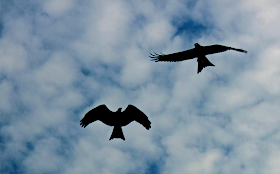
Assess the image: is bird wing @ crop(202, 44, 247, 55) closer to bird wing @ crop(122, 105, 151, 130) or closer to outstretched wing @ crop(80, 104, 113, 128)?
bird wing @ crop(122, 105, 151, 130)

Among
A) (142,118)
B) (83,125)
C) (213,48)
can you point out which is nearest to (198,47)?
(213,48)

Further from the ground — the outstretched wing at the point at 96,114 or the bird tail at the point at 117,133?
the outstretched wing at the point at 96,114

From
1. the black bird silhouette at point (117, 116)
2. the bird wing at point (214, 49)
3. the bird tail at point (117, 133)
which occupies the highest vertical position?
the bird wing at point (214, 49)

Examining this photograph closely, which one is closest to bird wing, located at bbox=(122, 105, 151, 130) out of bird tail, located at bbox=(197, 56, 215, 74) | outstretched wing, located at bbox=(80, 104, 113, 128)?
outstretched wing, located at bbox=(80, 104, 113, 128)

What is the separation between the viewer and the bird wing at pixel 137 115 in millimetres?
10500

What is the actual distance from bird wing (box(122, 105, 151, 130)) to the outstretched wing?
2.35 feet

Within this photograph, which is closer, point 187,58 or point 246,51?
point 246,51

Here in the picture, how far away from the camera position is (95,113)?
34.2 ft

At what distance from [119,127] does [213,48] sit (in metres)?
5.78

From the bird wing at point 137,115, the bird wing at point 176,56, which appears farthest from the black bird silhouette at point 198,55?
the bird wing at point 137,115

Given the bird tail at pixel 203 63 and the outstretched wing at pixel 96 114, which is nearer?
the outstretched wing at pixel 96 114

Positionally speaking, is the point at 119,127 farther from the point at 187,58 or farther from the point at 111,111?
the point at 187,58

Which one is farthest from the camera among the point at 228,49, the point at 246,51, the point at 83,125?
the point at 228,49

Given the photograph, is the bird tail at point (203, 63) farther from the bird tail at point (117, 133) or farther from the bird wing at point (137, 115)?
the bird tail at point (117, 133)
